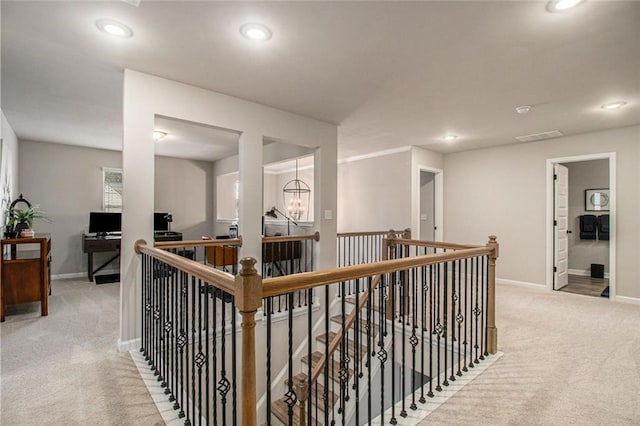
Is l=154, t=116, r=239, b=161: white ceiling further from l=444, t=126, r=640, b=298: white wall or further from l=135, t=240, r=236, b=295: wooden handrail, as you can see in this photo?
l=444, t=126, r=640, b=298: white wall

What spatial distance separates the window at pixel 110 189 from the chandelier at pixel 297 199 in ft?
12.1

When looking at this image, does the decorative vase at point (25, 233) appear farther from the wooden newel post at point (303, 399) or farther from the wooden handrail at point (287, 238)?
the wooden newel post at point (303, 399)

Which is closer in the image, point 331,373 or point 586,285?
point 331,373

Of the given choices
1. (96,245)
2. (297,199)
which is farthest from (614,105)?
(96,245)

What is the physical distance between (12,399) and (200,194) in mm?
5998

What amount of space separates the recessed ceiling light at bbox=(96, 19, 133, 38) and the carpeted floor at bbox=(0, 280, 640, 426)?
2.47 meters

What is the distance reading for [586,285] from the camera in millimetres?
5590

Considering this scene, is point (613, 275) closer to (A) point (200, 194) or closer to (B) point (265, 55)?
(B) point (265, 55)

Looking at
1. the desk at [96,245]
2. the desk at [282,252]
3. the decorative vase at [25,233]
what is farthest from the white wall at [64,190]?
the desk at [282,252]

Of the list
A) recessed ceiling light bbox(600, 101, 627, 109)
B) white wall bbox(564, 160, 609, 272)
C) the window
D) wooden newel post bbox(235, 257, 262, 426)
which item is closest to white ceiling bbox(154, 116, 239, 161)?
the window

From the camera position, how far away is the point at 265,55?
A: 8.28 ft

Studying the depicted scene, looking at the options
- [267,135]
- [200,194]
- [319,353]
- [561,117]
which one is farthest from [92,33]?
[200,194]

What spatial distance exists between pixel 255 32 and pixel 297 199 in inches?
255

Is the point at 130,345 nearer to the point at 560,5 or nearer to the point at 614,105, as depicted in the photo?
the point at 560,5
